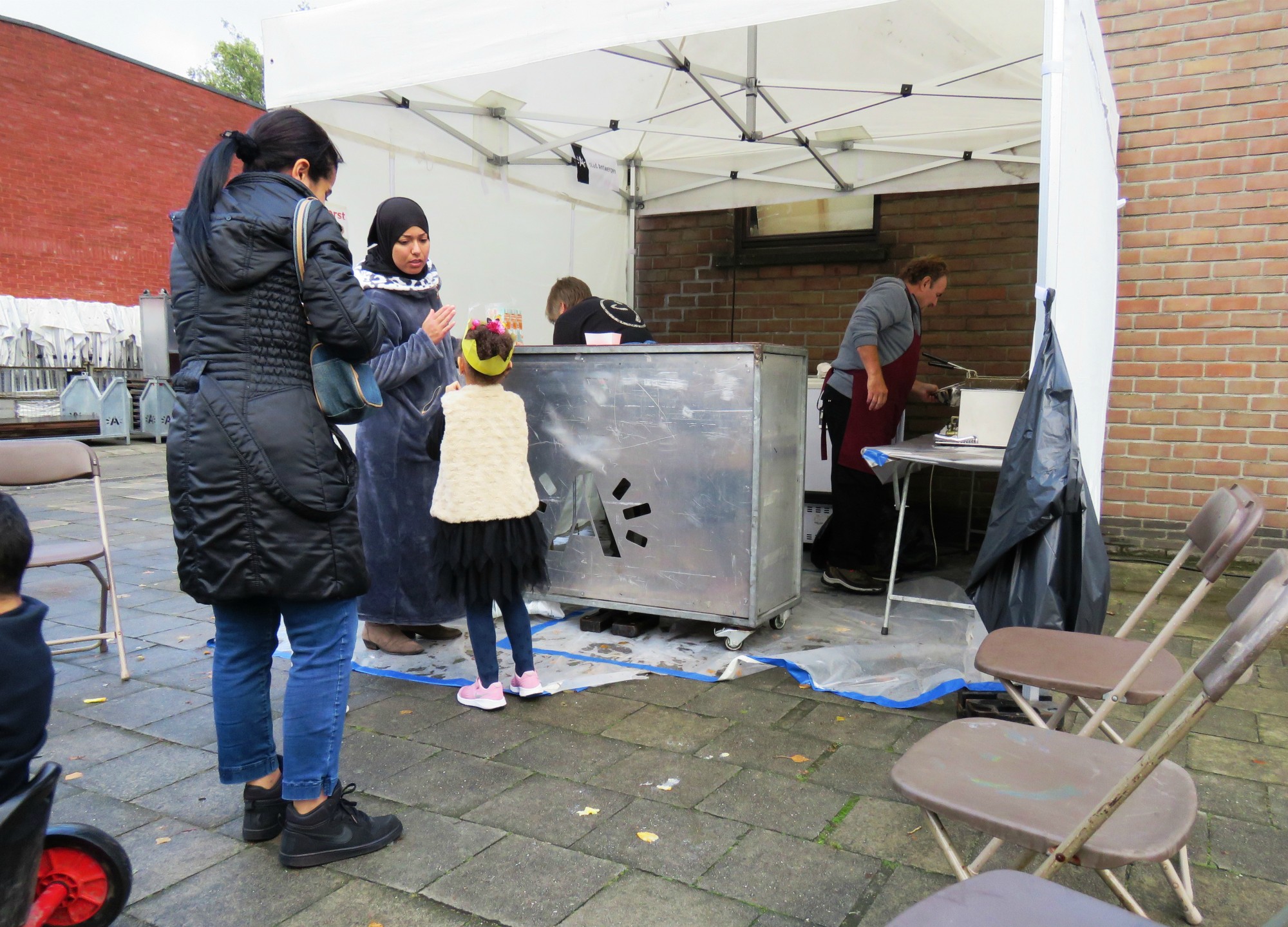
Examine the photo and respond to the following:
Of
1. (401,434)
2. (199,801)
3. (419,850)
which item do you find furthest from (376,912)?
(401,434)

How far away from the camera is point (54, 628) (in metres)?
4.19

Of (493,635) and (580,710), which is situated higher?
(493,635)

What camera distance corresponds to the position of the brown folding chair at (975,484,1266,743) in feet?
6.86

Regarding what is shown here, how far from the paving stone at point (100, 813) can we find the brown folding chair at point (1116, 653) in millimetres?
2258

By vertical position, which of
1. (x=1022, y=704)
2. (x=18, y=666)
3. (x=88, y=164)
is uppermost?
(x=88, y=164)

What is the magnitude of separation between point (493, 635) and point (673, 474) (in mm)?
1107

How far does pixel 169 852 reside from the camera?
2.28 meters

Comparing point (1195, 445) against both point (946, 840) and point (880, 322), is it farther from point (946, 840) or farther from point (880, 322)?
point (946, 840)

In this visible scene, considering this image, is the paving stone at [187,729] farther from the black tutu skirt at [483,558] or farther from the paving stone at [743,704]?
the paving stone at [743,704]

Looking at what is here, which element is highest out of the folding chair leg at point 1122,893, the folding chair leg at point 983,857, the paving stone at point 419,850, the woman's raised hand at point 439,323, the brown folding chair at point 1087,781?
the woman's raised hand at point 439,323

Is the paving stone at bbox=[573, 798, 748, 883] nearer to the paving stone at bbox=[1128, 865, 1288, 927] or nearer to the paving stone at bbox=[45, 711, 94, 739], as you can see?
the paving stone at bbox=[1128, 865, 1288, 927]

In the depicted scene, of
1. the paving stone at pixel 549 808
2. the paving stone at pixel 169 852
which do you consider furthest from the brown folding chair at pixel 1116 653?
the paving stone at pixel 169 852

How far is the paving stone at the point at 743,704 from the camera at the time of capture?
3199 millimetres

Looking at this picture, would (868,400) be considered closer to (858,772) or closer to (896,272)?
(896,272)
